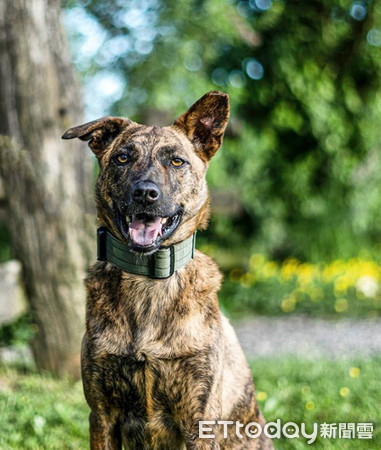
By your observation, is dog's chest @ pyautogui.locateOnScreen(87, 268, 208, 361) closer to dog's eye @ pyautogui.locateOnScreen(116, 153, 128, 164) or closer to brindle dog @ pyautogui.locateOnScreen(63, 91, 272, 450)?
brindle dog @ pyautogui.locateOnScreen(63, 91, 272, 450)

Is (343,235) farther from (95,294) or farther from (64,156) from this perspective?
(95,294)

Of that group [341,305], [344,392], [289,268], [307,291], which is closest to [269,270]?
[289,268]

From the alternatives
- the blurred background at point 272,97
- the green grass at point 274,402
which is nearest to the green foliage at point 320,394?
the green grass at point 274,402

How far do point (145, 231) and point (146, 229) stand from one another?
0.01m

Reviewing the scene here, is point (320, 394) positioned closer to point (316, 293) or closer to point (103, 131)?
point (103, 131)

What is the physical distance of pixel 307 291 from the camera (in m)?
9.27

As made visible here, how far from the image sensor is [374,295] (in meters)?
9.08

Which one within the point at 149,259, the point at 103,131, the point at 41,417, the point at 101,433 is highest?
the point at 103,131

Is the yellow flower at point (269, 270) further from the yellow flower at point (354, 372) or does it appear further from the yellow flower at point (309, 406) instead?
the yellow flower at point (309, 406)

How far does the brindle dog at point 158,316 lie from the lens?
2812 millimetres

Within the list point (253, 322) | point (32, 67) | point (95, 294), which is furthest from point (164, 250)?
point (253, 322)

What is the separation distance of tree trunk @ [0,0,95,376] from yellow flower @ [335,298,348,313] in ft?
14.2

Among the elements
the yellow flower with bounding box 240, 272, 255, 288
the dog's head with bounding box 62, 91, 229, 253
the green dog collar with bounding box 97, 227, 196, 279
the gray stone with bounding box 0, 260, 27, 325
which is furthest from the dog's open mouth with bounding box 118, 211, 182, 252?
the yellow flower with bounding box 240, 272, 255, 288

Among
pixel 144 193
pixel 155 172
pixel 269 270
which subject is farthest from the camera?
pixel 269 270
